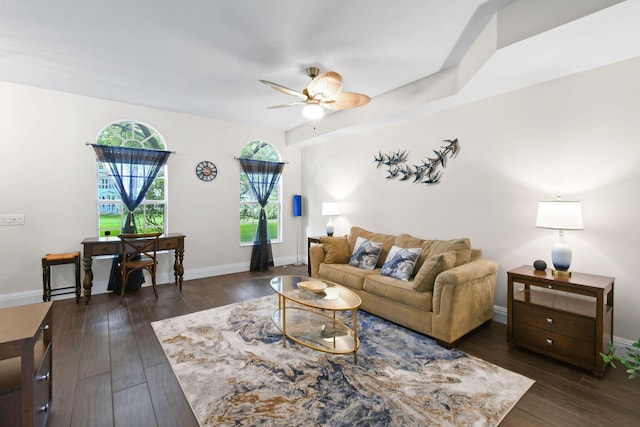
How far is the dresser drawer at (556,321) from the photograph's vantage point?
220 centimetres

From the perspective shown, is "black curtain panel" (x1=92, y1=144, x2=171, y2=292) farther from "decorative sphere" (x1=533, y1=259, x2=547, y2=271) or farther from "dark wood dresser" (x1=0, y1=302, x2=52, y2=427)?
"decorative sphere" (x1=533, y1=259, x2=547, y2=271)

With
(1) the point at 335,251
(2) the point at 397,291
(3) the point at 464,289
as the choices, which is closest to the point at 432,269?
(3) the point at 464,289

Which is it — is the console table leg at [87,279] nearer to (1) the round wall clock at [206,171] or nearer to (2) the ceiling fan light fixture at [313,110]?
(1) the round wall clock at [206,171]

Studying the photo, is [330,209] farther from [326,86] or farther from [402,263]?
[326,86]

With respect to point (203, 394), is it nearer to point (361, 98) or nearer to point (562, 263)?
point (361, 98)

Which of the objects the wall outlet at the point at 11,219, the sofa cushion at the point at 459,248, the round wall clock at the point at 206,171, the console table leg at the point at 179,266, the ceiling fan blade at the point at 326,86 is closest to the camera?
the ceiling fan blade at the point at 326,86

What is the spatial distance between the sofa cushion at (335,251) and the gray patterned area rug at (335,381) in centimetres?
122

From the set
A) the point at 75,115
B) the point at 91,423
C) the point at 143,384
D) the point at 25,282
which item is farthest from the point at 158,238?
the point at 91,423

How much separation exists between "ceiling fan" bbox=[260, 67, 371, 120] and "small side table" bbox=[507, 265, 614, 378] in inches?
86.9

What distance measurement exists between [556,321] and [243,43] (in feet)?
11.7

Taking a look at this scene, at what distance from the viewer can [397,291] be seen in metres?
2.95

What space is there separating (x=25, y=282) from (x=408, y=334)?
4.67 m

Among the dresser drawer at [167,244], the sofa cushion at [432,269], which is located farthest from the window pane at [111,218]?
the sofa cushion at [432,269]

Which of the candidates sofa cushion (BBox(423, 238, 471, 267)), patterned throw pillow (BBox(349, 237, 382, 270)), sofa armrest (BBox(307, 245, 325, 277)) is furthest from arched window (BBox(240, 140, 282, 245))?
sofa cushion (BBox(423, 238, 471, 267))
